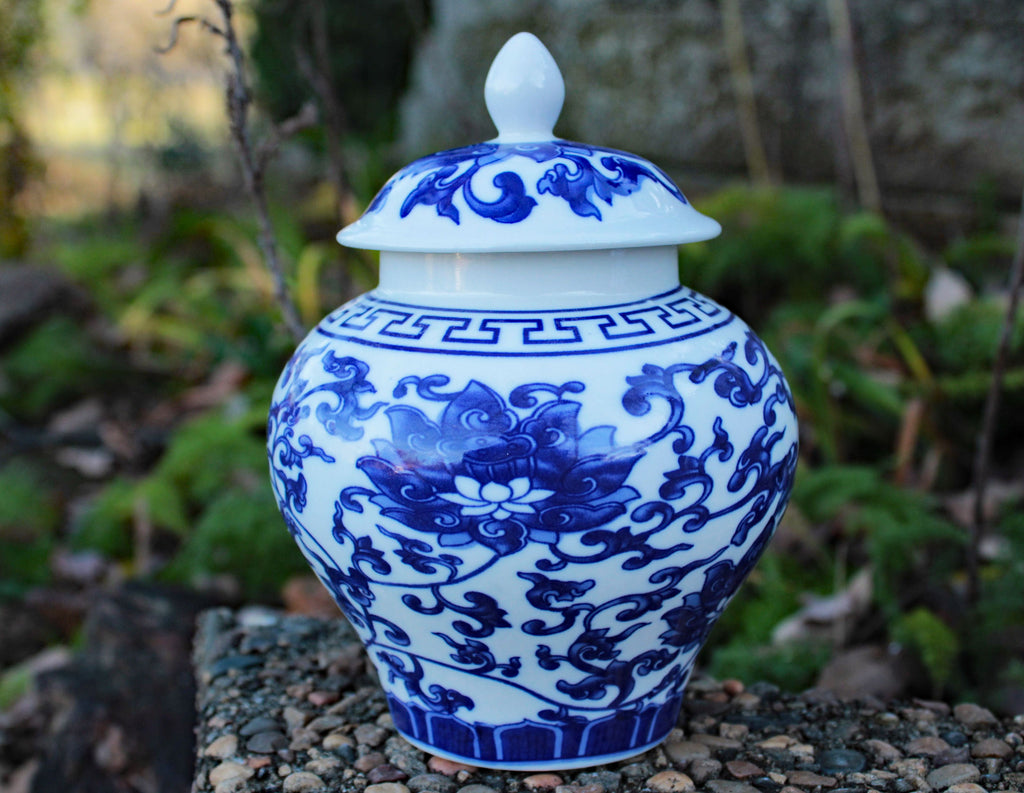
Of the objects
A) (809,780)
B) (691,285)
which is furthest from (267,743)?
(691,285)

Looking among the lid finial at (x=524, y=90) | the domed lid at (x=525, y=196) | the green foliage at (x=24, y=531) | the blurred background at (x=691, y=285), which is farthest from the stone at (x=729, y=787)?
the green foliage at (x=24, y=531)

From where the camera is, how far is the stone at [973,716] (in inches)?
73.8

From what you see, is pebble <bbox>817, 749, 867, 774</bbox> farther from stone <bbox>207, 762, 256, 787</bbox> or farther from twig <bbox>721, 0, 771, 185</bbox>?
twig <bbox>721, 0, 771, 185</bbox>

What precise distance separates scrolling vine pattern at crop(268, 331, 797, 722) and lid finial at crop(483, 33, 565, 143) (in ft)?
1.46

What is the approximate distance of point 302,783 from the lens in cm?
167

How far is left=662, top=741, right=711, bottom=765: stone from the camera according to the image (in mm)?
1741

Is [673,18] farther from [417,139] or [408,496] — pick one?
[408,496]

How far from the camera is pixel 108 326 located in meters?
5.39

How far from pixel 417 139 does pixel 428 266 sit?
14.3 feet

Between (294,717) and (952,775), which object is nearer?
(952,775)

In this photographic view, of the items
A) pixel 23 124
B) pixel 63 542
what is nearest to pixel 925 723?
pixel 63 542

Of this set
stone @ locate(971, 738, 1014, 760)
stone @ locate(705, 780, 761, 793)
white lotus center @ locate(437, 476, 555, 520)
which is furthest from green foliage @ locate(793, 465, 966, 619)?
white lotus center @ locate(437, 476, 555, 520)

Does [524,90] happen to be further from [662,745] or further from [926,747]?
[926,747]

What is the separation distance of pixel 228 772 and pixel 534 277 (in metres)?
0.95
